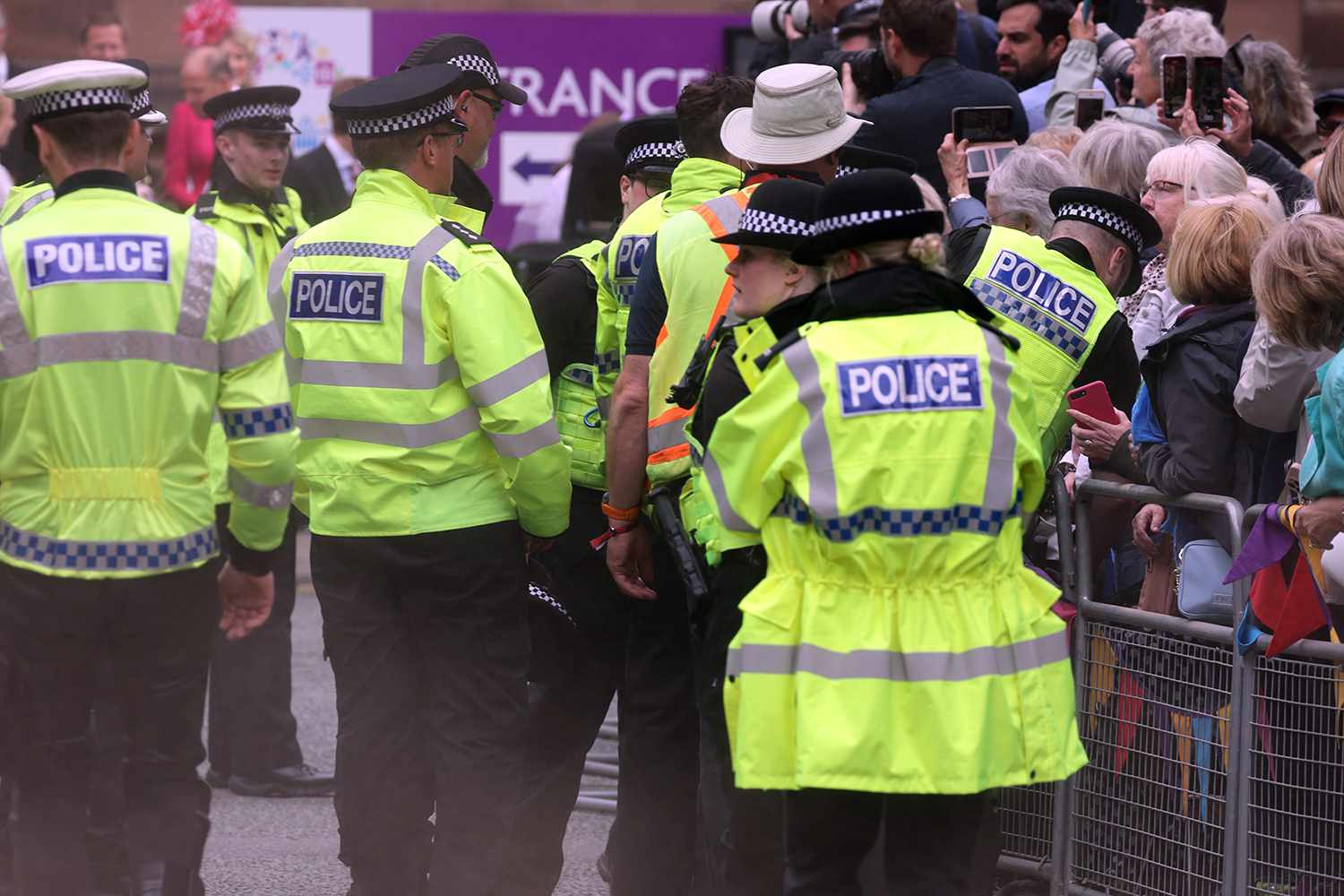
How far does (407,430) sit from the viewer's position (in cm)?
496

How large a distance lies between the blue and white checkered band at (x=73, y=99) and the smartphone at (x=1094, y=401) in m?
2.54

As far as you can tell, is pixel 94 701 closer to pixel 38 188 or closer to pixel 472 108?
pixel 472 108

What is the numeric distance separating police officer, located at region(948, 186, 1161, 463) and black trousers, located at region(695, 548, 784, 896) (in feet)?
3.43

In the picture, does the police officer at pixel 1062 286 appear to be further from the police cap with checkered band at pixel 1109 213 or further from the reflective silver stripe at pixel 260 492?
the reflective silver stripe at pixel 260 492

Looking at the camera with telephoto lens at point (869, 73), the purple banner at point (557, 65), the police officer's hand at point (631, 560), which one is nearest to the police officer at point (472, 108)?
the police officer's hand at point (631, 560)

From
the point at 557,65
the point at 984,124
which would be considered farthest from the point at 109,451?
the point at 557,65

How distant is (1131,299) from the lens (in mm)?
6359

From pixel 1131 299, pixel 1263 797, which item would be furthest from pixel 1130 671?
pixel 1131 299

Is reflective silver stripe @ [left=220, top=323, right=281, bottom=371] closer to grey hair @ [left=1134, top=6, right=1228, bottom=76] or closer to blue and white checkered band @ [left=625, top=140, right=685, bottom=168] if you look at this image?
blue and white checkered band @ [left=625, top=140, right=685, bottom=168]

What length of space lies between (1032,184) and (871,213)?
2.29 m

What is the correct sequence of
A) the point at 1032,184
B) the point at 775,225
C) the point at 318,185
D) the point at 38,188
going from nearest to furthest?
the point at 775,225, the point at 1032,184, the point at 38,188, the point at 318,185

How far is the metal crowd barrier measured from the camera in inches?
187

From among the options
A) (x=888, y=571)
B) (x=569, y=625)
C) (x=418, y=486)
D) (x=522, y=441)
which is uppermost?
(x=888, y=571)

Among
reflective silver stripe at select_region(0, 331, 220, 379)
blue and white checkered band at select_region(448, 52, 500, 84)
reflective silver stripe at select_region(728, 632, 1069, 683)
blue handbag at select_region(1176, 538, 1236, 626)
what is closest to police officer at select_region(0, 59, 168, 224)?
blue and white checkered band at select_region(448, 52, 500, 84)
